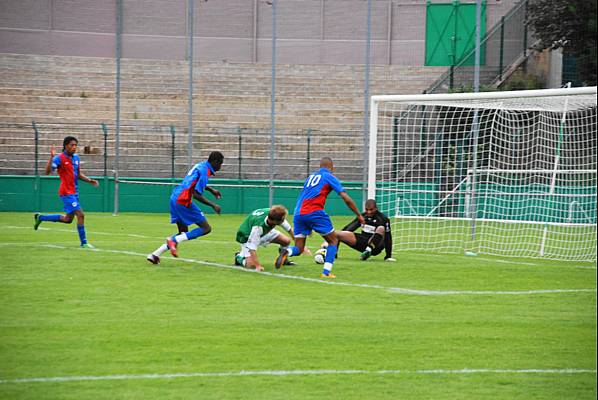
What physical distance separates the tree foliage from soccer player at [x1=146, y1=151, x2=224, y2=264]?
11.8 m

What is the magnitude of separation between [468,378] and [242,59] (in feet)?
99.5

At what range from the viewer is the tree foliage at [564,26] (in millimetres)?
23125

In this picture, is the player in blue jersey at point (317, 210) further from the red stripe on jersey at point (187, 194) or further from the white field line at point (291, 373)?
the white field line at point (291, 373)

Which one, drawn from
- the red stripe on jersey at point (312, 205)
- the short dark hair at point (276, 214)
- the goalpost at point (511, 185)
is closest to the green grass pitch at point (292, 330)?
the short dark hair at point (276, 214)

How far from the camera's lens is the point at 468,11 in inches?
1398

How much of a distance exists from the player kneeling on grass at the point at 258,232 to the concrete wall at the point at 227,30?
21.5 m

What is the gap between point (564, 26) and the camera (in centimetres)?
2550

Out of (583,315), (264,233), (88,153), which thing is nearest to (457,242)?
(264,233)

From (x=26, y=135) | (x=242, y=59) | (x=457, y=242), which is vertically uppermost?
(x=242, y=59)

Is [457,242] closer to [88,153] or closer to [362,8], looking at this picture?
[88,153]

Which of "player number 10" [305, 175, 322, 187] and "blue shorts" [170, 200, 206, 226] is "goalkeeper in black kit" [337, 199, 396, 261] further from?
"blue shorts" [170, 200, 206, 226]

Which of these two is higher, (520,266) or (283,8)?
(283,8)

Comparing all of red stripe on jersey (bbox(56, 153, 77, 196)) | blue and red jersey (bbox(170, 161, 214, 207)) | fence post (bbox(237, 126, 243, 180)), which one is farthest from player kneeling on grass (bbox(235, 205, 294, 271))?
fence post (bbox(237, 126, 243, 180))

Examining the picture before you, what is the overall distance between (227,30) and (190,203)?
22.4 meters
